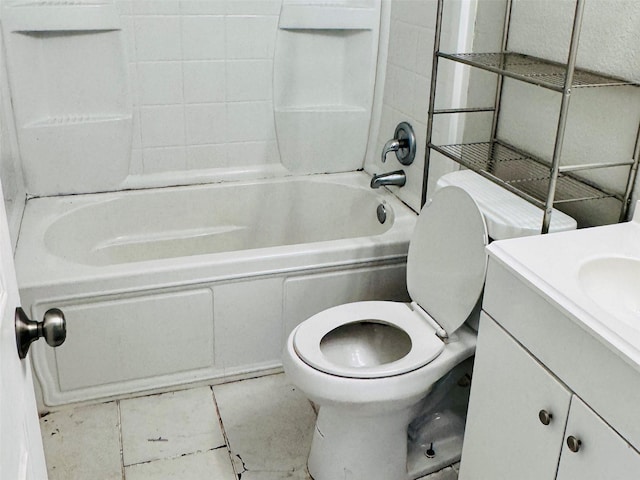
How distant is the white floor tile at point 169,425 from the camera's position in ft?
6.44

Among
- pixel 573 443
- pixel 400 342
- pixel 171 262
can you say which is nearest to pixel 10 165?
pixel 171 262

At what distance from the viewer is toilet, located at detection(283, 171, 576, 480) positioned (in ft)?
5.37

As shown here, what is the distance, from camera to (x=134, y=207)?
2619mm

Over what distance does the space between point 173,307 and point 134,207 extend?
2.22ft

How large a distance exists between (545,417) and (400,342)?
2.12 feet

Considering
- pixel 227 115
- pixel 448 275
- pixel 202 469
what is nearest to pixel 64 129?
pixel 227 115

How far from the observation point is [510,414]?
142 centimetres

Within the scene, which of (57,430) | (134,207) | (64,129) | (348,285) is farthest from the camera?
(134,207)

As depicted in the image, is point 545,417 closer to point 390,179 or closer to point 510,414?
point 510,414

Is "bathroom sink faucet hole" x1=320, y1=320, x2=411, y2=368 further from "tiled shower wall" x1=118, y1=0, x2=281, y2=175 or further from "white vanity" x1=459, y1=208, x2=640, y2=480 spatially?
"tiled shower wall" x1=118, y1=0, x2=281, y2=175

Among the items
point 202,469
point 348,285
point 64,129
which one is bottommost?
point 202,469

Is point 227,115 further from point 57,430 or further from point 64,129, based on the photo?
point 57,430

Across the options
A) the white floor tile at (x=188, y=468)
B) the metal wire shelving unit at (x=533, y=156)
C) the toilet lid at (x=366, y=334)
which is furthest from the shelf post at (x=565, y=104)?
the white floor tile at (x=188, y=468)

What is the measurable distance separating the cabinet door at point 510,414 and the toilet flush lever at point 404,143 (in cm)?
109
